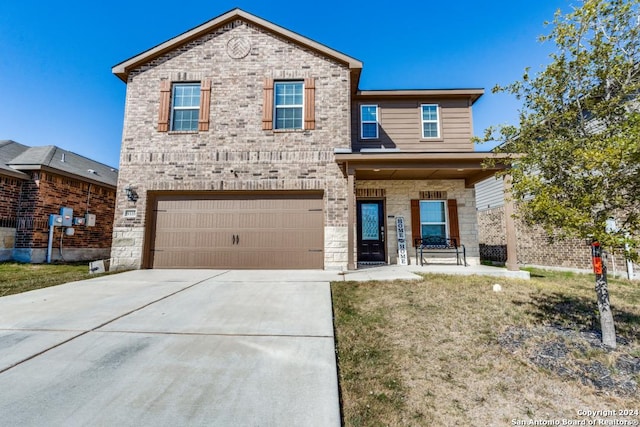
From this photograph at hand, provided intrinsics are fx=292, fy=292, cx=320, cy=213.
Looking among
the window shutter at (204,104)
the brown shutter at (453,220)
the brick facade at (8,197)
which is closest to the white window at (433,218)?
the brown shutter at (453,220)

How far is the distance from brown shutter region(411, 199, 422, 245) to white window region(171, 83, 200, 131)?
23.4 ft

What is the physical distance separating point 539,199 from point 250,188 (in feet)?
21.6

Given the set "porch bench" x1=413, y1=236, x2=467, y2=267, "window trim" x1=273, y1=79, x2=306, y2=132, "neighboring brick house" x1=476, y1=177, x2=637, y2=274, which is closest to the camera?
"window trim" x1=273, y1=79, x2=306, y2=132

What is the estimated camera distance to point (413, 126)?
10047 mm

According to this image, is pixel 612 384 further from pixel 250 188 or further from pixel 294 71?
pixel 294 71

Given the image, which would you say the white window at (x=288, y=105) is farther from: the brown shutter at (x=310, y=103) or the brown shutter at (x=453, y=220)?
the brown shutter at (x=453, y=220)

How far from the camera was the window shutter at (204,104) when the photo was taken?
8445 mm

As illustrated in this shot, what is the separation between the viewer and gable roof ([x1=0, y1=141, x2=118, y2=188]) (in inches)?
390

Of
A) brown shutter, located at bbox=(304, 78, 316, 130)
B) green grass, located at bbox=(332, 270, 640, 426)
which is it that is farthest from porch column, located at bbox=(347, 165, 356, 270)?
green grass, located at bbox=(332, 270, 640, 426)

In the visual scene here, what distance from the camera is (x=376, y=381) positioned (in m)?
2.36

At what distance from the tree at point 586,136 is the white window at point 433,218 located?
624 centimetres

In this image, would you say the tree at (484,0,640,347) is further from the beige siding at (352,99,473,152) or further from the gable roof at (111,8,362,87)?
the beige siding at (352,99,473,152)

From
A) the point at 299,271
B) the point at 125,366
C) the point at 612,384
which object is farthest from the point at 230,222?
the point at 612,384

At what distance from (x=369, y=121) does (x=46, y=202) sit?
11658 mm
